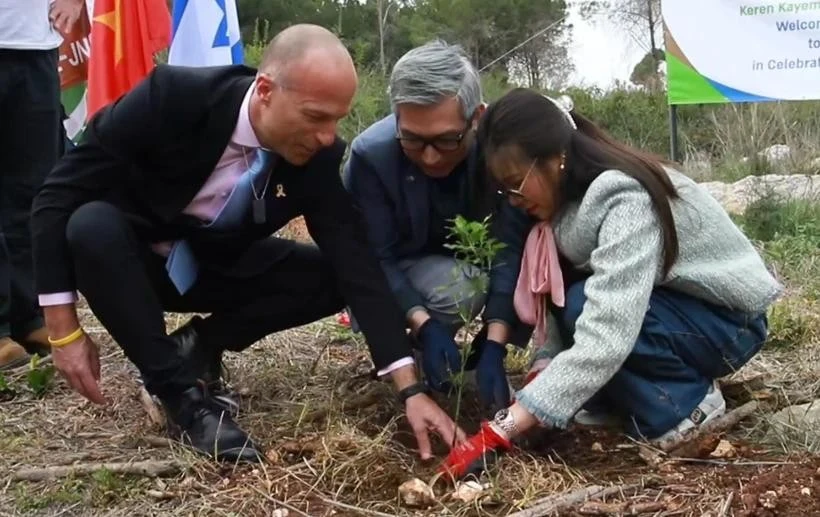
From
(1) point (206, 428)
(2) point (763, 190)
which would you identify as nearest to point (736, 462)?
(1) point (206, 428)

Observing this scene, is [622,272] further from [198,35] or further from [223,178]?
[198,35]

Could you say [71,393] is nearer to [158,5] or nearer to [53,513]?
[53,513]

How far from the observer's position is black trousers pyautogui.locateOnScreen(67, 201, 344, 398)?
2600 millimetres

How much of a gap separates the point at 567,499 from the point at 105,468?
1.08m

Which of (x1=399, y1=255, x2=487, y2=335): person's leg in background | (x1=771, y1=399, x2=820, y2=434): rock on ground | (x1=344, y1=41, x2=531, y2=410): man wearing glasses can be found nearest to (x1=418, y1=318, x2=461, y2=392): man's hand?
(x1=344, y1=41, x2=531, y2=410): man wearing glasses

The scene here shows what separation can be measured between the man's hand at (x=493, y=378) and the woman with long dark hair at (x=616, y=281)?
0.39 ft

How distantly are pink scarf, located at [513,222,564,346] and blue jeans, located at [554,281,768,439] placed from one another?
48mm

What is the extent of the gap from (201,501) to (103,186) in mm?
862

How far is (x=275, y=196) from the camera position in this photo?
111 inches

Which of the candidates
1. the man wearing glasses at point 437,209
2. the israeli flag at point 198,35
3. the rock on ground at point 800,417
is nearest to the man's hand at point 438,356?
the man wearing glasses at point 437,209

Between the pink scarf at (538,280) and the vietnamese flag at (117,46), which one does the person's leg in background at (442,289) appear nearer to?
the pink scarf at (538,280)

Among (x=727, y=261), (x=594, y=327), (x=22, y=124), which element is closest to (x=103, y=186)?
(x=22, y=124)

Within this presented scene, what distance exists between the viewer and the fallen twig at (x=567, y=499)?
222cm

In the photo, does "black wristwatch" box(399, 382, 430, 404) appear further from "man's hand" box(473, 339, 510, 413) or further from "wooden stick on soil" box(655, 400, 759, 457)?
"wooden stick on soil" box(655, 400, 759, 457)
